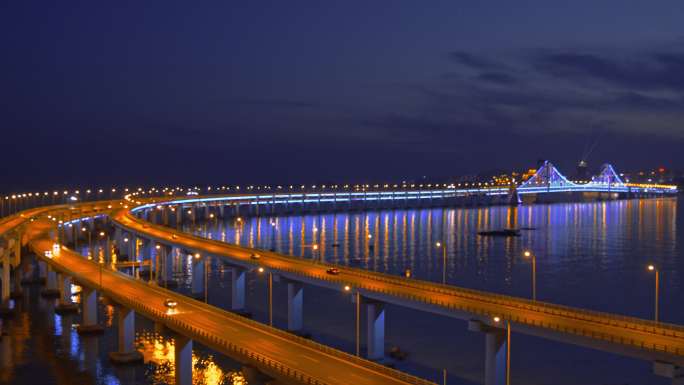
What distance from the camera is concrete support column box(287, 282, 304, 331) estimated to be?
139ft

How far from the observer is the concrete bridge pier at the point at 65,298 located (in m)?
49.8

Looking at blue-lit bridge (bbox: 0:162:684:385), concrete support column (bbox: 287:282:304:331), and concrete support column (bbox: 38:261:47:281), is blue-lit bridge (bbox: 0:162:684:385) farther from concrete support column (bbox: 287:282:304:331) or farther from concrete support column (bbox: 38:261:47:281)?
concrete support column (bbox: 38:261:47:281)

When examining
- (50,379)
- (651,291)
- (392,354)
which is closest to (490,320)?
(392,354)

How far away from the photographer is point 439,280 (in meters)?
67.2

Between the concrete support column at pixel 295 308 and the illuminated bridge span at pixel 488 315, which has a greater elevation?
the illuminated bridge span at pixel 488 315

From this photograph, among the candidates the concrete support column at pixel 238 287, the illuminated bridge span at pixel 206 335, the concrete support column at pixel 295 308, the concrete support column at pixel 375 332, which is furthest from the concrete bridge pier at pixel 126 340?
the concrete support column at pixel 238 287

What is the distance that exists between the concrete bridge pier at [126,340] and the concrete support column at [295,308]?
935cm

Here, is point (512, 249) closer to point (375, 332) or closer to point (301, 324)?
point (301, 324)

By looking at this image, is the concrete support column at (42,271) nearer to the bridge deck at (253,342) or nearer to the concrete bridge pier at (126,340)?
the bridge deck at (253,342)

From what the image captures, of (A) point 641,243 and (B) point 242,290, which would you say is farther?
(A) point 641,243

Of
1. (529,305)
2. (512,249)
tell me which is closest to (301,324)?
(529,305)

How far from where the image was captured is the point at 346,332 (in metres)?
44.1

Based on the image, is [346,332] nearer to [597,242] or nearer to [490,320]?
[490,320]

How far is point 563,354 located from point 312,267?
667 inches
